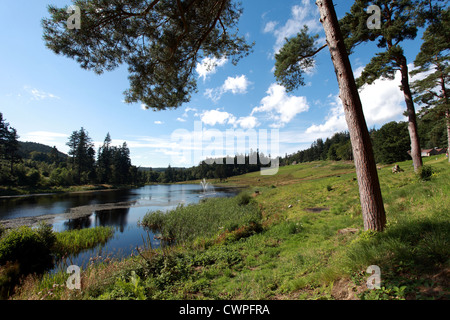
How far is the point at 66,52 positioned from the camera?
552 cm

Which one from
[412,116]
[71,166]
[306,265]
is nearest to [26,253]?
[306,265]

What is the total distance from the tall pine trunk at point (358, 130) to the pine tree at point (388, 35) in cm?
663

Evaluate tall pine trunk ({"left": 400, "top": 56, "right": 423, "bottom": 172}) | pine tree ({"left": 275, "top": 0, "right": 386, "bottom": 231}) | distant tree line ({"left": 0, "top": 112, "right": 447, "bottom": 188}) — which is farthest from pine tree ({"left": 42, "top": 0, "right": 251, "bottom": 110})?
distant tree line ({"left": 0, "top": 112, "right": 447, "bottom": 188})

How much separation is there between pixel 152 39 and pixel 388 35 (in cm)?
1261

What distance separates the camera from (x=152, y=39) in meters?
6.84

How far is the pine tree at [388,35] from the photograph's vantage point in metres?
9.24

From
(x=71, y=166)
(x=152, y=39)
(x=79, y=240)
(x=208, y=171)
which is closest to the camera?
(x=152, y=39)

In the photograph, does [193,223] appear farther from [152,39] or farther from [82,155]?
[82,155]

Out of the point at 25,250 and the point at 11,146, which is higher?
the point at 11,146

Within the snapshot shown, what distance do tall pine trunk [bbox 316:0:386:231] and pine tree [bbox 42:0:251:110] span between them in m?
4.12

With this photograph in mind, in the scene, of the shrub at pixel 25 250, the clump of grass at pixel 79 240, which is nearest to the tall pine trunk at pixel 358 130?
the shrub at pixel 25 250

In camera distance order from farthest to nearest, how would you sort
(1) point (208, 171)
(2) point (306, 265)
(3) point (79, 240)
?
(1) point (208, 171), (3) point (79, 240), (2) point (306, 265)

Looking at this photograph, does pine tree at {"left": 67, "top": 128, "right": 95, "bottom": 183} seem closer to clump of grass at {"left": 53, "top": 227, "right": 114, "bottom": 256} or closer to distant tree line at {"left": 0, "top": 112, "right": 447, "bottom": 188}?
distant tree line at {"left": 0, "top": 112, "right": 447, "bottom": 188}
